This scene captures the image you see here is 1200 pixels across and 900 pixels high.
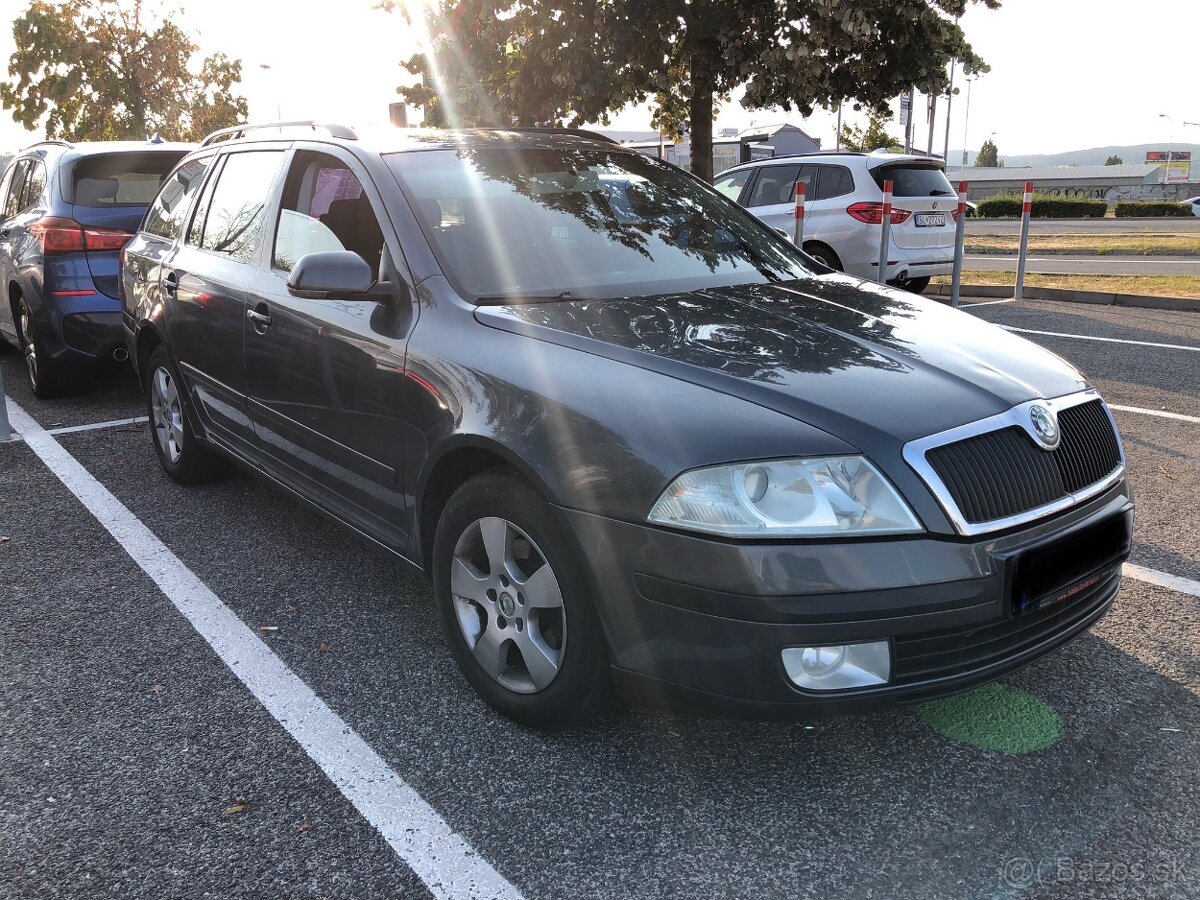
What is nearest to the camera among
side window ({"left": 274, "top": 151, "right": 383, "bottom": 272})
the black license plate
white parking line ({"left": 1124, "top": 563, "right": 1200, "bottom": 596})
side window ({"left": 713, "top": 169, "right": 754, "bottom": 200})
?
the black license plate

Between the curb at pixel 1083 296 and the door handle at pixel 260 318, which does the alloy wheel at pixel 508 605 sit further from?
the curb at pixel 1083 296

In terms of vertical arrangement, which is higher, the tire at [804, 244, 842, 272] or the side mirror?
the side mirror

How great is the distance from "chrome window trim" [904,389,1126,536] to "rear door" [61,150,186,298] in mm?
5817

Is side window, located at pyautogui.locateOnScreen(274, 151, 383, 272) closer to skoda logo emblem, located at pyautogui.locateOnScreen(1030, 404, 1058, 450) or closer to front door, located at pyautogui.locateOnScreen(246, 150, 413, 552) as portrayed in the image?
front door, located at pyautogui.locateOnScreen(246, 150, 413, 552)

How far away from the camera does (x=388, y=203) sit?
3.32m

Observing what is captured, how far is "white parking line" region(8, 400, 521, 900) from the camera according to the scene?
229 centimetres

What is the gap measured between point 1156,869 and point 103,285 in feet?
21.7

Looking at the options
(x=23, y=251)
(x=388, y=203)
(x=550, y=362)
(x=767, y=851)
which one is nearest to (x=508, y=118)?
(x=23, y=251)

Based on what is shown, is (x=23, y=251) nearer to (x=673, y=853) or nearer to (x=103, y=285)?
(x=103, y=285)

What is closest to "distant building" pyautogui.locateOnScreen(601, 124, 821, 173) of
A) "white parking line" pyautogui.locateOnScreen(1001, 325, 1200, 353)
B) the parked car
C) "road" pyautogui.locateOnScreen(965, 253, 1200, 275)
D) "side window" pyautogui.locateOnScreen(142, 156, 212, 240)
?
"road" pyautogui.locateOnScreen(965, 253, 1200, 275)

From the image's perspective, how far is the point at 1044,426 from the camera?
101 inches

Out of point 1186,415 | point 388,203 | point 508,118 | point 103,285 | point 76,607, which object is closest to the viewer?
point 388,203

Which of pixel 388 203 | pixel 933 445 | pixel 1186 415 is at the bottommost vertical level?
pixel 1186 415

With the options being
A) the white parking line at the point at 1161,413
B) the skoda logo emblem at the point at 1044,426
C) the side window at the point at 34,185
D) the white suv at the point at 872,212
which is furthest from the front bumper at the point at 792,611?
the white suv at the point at 872,212
